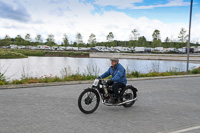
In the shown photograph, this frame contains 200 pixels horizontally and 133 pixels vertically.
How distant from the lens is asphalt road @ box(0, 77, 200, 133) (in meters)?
4.99

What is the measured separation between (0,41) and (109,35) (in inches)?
2311

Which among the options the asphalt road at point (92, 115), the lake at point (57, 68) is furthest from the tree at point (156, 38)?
the asphalt road at point (92, 115)

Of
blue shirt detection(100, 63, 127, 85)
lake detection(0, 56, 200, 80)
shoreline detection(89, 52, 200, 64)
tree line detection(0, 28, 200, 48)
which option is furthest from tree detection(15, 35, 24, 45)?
blue shirt detection(100, 63, 127, 85)

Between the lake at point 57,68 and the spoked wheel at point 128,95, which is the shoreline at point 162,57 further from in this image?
the spoked wheel at point 128,95

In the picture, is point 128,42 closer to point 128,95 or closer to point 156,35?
point 156,35

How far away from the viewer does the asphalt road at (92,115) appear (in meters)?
4.99

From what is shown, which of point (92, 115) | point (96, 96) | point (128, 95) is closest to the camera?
point (92, 115)

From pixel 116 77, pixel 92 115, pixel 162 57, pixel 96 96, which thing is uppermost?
pixel 116 77

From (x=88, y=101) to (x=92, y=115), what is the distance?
15.6 inches

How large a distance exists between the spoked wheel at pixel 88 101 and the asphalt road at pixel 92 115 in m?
0.19

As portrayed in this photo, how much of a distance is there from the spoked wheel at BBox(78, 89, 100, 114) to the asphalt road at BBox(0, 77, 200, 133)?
0.19 meters

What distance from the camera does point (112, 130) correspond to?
4902 millimetres

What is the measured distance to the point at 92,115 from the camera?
614 centimetres


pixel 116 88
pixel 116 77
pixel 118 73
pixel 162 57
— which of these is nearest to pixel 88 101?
pixel 116 88
